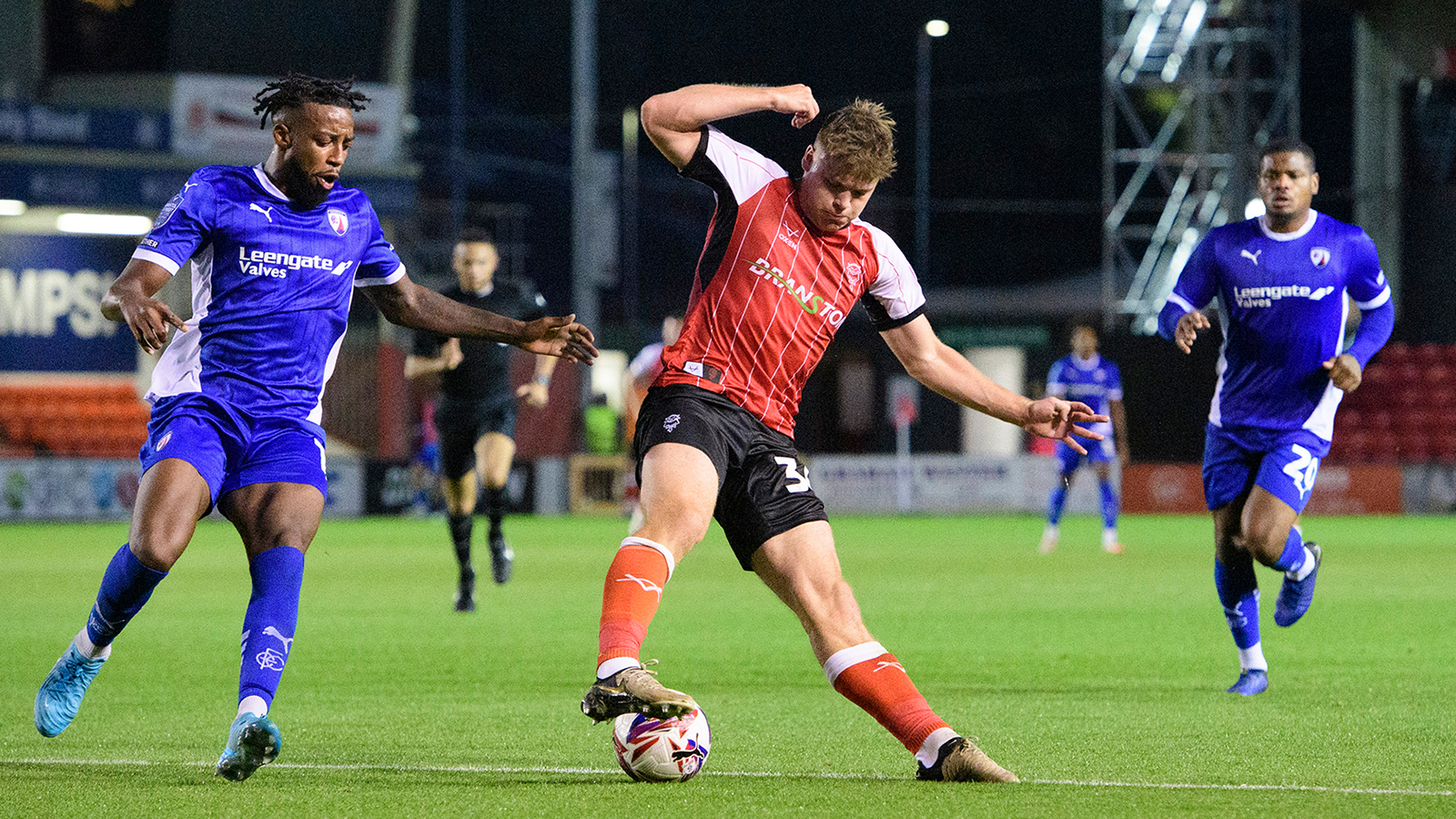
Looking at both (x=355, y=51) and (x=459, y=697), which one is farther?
(x=355, y=51)

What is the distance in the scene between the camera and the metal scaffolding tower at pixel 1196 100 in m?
29.9

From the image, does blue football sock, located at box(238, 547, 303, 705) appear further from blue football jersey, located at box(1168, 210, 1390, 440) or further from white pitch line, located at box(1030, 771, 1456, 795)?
blue football jersey, located at box(1168, 210, 1390, 440)

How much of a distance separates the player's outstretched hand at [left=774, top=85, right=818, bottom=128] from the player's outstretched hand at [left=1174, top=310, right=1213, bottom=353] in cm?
286

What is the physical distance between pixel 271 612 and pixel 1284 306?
15.4 ft

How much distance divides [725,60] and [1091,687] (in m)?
40.0

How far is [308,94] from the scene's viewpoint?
18.5 ft

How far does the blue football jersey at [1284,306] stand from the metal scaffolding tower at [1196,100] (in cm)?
2249

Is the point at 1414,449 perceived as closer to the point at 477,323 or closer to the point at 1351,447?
the point at 1351,447

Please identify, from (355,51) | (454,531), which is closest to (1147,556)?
(454,531)

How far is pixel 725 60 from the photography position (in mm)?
46531

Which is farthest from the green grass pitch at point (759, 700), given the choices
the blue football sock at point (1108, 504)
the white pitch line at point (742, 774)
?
the blue football sock at point (1108, 504)

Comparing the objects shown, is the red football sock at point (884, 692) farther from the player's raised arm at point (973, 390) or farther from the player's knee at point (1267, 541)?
the player's knee at point (1267, 541)

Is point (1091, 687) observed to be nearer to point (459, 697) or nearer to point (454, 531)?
point (459, 697)

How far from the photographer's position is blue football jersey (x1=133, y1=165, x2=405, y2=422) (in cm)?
559
